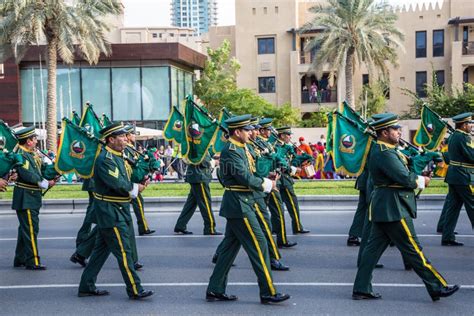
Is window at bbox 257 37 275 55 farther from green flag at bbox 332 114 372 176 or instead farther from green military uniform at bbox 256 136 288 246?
green flag at bbox 332 114 372 176

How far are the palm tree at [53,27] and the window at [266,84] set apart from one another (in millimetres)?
19346

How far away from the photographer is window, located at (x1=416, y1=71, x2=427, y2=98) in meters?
45.8

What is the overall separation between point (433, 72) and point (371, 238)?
122ft

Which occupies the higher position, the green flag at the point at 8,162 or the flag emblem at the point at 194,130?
the flag emblem at the point at 194,130

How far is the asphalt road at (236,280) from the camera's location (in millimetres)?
7098

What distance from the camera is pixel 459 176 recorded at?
1008 cm

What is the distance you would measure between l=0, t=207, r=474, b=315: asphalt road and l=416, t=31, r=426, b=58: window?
3537 centimetres

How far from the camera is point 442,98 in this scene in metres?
39.0

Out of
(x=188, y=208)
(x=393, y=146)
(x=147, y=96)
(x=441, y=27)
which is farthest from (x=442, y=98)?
(x=393, y=146)

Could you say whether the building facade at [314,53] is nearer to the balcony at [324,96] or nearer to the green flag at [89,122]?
the balcony at [324,96]

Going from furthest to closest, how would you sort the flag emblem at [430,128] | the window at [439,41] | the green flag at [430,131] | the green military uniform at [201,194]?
1. the window at [439,41]
2. the flag emblem at [430,128]
3. the green flag at [430,131]
4. the green military uniform at [201,194]

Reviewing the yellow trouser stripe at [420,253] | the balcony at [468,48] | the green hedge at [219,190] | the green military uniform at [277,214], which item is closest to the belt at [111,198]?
the yellow trouser stripe at [420,253]

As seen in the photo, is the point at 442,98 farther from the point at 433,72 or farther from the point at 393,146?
the point at 393,146

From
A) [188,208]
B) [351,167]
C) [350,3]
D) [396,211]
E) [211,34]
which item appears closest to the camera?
[396,211]
